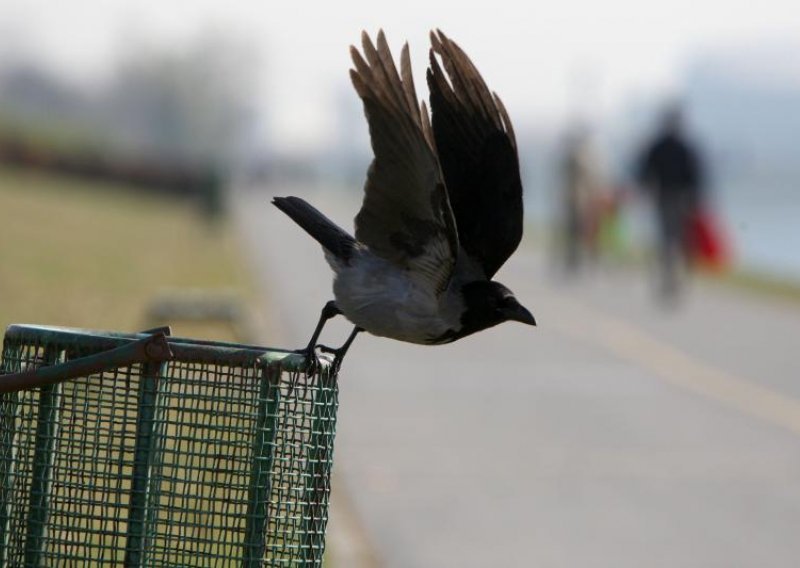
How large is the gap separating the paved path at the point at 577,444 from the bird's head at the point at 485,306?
3298mm

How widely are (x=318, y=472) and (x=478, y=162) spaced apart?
1.31 meters

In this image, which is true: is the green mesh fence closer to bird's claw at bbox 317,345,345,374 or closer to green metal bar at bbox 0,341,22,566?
green metal bar at bbox 0,341,22,566

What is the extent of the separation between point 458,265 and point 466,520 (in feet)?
14.3

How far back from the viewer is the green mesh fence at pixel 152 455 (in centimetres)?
415

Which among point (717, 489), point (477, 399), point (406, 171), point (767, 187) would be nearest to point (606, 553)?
point (717, 489)

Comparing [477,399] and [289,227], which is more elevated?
[289,227]

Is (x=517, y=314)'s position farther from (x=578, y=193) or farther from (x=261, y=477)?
(x=578, y=193)

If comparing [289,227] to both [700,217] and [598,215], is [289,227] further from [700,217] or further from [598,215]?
[700,217]

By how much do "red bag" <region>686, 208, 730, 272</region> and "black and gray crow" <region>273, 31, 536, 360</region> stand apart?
1791cm

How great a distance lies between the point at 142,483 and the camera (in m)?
4.12

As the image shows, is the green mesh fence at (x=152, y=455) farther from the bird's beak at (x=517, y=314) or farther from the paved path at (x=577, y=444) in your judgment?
Result: the paved path at (x=577, y=444)

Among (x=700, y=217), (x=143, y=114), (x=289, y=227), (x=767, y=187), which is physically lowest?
(x=700, y=217)

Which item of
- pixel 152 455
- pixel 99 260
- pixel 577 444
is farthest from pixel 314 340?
pixel 99 260

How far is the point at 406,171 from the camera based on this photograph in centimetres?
474
